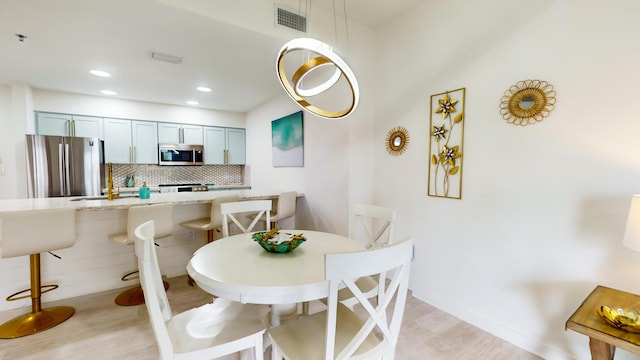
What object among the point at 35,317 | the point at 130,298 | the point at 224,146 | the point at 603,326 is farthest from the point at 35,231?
the point at 224,146

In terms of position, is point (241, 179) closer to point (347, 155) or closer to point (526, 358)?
point (347, 155)

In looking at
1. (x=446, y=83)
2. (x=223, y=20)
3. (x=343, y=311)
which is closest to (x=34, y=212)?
(x=223, y=20)

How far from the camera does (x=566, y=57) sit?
1.68m

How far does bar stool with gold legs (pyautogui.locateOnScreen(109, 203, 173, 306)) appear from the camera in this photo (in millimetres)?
2260

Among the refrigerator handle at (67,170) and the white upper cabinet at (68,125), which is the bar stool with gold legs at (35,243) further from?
the white upper cabinet at (68,125)

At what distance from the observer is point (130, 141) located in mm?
4688

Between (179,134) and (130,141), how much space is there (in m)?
0.79

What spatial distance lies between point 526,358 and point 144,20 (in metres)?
3.70

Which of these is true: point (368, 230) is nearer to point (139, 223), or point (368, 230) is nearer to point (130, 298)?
point (139, 223)

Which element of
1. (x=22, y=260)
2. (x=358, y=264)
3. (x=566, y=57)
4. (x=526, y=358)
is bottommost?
(x=526, y=358)

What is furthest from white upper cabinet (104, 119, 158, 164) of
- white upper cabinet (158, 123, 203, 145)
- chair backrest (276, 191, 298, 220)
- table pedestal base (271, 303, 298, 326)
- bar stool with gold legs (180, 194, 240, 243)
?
table pedestal base (271, 303, 298, 326)

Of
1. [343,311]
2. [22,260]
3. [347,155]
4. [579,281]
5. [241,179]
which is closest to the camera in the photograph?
[343,311]

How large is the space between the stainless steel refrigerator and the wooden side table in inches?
212

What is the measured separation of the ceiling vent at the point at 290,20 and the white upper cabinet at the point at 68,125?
3.90 metres
